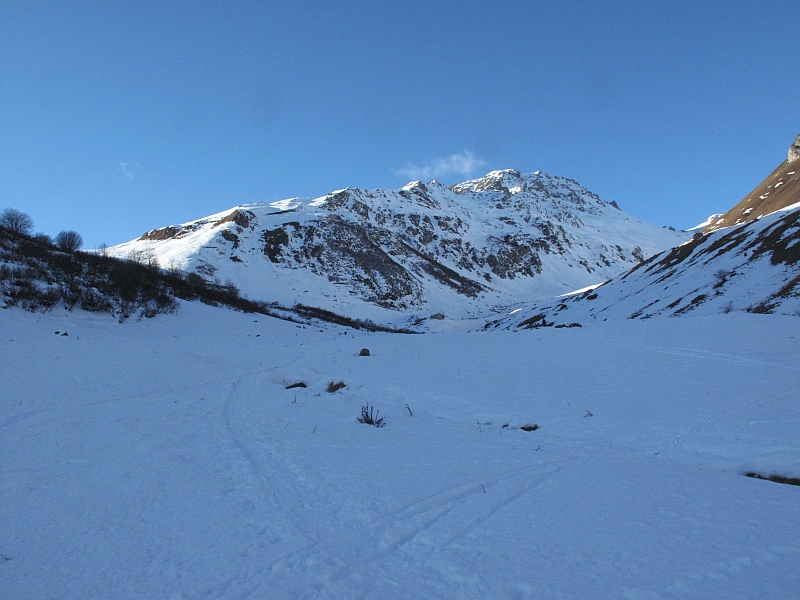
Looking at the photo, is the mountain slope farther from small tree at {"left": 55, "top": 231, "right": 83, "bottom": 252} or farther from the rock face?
small tree at {"left": 55, "top": 231, "right": 83, "bottom": 252}

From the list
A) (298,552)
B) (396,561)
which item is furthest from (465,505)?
(298,552)

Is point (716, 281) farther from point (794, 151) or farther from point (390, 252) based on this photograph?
point (390, 252)

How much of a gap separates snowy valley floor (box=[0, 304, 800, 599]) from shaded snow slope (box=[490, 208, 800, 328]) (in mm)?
13611

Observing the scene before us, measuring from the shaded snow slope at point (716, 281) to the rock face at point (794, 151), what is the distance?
42807 millimetres

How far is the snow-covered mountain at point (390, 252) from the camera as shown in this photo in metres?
70.8

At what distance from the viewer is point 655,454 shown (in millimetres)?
4988

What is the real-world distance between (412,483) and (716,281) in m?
29.3

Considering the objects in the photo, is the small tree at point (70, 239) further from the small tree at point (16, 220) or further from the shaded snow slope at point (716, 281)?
the shaded snow slope at point (716, 281)

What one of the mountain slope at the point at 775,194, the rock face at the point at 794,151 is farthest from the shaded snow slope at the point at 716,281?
the rock face at the point at 794,151

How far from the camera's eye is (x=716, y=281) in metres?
24.9

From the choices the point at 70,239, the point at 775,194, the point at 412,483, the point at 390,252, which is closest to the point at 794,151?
the point at 775,194

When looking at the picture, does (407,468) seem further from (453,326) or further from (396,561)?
(453,326)

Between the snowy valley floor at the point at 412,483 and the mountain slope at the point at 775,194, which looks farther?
the mountain slope at the point at 775,194

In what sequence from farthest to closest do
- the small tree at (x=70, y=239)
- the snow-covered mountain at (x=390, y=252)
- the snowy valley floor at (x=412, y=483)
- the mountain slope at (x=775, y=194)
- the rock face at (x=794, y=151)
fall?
the snow-covered mountain at (x=390, y=252) → the rock face at (x=794, y=151) → the mountain slope at (x=775, y=194) → the small tree at (x=70, y=239) → the snowy valley floor at (x=412, y=483)
